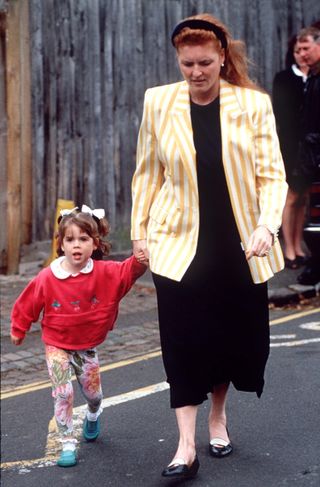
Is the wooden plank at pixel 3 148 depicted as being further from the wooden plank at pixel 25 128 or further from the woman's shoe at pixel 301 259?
the woman's shoe at pixel 301 259

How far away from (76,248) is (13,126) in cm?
523

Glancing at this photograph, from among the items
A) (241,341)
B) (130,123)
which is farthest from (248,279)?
(130,123)

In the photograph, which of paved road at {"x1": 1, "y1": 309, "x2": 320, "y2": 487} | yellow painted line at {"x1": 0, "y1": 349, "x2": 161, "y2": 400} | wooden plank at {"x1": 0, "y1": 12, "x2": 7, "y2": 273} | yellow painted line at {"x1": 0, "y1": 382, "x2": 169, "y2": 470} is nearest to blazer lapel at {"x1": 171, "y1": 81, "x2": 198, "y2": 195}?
paved road at {"x1": 1, "y1": 309, "x2": 320, "y2": 487}

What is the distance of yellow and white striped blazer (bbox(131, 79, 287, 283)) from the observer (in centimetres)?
495

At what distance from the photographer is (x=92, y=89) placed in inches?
440

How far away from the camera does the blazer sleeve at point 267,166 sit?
4.95m

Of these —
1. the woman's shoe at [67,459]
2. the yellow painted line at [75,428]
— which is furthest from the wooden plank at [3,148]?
the woman's shoe at [67,459]

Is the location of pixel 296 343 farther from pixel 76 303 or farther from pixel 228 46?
pixel 228 46

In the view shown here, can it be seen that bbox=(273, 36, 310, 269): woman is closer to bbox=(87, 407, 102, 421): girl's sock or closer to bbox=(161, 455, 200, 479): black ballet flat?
bbox=(87, 407, 102, 421): girl's sock

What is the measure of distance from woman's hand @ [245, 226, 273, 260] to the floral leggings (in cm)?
107

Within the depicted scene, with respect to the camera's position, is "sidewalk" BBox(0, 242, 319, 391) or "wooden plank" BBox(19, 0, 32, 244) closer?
"sidewalk" BBox(0, 242, 319, 391)

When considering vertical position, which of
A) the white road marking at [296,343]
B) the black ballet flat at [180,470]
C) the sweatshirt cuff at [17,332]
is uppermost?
the sweatshirt cuff at [17,332]

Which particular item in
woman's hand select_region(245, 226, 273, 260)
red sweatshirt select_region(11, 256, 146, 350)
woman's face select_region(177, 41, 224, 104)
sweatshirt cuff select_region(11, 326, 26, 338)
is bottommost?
sweatshirt cuff select_region(11, 326, 26, 338)

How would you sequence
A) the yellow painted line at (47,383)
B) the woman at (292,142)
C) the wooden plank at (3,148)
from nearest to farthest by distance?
the yellow painted line at (47,383), the wooden plank at (3,148), the woman at (292,142)
